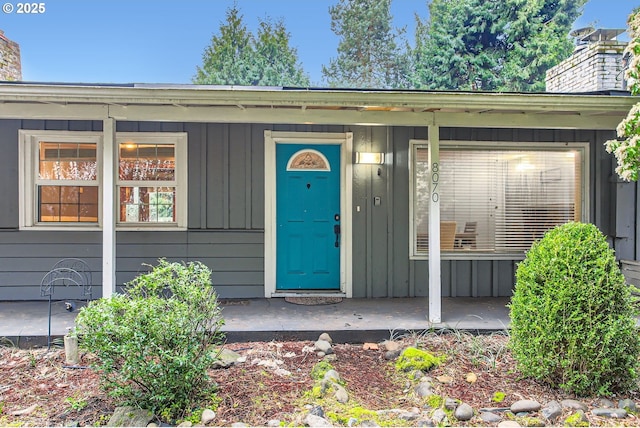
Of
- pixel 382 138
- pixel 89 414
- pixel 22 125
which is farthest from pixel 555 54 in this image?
pixel 89 414

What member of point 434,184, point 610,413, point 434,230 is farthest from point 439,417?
point 434,184

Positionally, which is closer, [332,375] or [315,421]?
[315,421]

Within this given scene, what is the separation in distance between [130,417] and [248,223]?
2.95 metres

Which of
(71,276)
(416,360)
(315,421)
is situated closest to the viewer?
(315,421)

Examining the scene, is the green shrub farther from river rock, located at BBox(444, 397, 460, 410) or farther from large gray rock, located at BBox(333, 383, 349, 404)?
large gray rock, located at BBox(333, 383, 349, 404)

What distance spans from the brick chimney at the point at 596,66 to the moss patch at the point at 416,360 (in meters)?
5.12

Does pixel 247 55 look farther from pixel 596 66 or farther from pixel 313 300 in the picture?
pixel 313 300

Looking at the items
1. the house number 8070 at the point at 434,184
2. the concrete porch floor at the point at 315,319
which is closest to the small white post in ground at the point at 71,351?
the concrete porch floor at the point at 315,319

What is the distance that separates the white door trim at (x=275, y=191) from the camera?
17.2 ft

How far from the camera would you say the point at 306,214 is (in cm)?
536

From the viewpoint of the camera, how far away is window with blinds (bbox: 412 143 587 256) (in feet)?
17.9

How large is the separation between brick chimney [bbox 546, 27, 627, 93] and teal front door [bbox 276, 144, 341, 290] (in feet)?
13.7

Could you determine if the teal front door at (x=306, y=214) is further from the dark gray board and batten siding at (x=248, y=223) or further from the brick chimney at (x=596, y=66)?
the brick chimney at (x=596, y=66)

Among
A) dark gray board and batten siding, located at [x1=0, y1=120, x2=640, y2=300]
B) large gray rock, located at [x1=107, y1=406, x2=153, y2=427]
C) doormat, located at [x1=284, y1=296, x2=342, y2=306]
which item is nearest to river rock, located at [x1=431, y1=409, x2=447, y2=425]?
large gray rock, located at [x1=107, y1=406, x2=153, y2=427]
